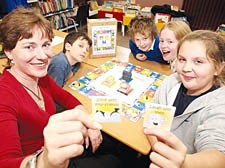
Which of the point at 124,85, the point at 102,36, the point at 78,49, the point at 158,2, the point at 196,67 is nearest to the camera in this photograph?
the point at 196,67

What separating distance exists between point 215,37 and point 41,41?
1.06 metres

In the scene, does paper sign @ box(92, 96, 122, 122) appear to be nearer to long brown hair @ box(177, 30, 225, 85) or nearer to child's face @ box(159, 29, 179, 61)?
long brown hair @ box(177, 30, 225, 85)

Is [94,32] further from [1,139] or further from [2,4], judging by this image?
[2,4]

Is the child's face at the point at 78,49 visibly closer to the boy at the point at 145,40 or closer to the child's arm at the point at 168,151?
the boy at the point at 145,40

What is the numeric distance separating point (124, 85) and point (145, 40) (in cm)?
77

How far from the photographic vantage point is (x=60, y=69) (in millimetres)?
1465

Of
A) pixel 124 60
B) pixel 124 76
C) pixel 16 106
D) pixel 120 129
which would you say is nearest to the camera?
pixel 16 106

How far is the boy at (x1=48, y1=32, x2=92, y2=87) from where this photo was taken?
146 cm

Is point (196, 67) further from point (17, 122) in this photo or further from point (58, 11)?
point (58, 11)

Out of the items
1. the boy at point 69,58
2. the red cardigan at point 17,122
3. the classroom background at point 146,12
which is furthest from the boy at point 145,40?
the classroom background at point 146,12

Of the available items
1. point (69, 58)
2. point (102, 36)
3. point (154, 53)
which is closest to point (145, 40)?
point (154, 53)

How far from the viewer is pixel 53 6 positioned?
14.6ft

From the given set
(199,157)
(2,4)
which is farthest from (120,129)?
(2,4)

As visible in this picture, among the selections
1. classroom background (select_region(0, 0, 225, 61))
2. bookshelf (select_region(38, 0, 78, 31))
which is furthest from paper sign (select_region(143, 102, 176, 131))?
bookshelf (select_region(38, 0, 78, 31))
